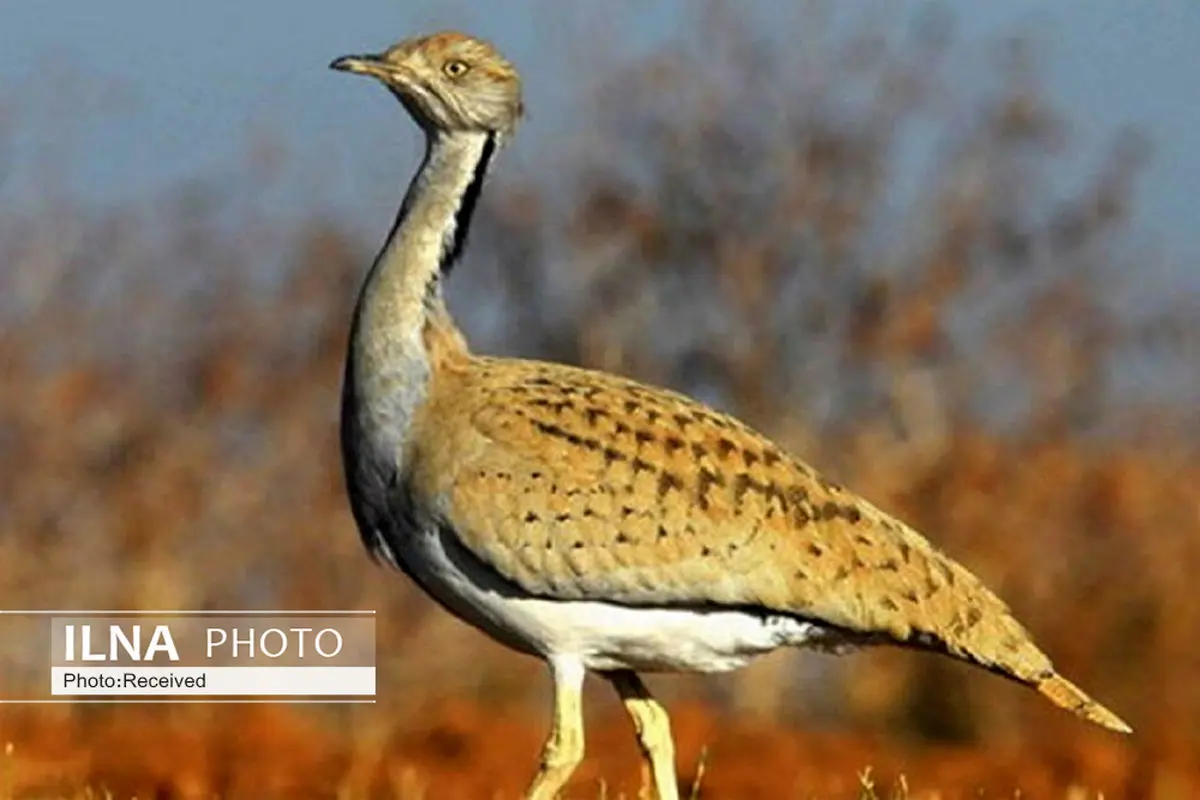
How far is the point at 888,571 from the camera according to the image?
688 centimetres

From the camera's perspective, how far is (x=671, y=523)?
6.77 metres

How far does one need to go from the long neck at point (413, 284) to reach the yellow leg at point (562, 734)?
620 mm

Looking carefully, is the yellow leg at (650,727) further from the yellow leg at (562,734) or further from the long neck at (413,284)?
the long neck at (413,284)

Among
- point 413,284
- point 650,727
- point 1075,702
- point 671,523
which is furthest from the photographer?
point 650,727

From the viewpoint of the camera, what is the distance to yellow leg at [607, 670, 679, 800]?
23.6ft

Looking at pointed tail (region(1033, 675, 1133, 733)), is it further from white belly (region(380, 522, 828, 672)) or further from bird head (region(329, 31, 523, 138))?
bird head (region(329, 31, 523, 138))

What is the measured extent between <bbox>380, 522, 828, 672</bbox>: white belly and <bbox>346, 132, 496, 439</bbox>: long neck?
0.33 meters

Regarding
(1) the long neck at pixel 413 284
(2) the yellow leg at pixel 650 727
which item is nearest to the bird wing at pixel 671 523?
(1) the long neck at pixel 413 284

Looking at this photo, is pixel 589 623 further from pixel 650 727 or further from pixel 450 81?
pixel 450 81

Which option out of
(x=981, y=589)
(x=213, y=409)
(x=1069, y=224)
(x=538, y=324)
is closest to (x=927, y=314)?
(x=1069, y=224)

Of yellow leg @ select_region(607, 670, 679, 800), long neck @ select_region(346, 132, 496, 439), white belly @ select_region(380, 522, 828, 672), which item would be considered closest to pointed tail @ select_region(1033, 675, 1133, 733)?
white belly @ select_region(380, 522, 828, 672)

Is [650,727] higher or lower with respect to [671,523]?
lower

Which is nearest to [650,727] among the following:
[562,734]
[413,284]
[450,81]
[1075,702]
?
[562,734]

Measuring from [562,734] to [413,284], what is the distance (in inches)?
41.0
